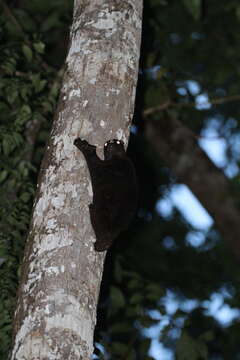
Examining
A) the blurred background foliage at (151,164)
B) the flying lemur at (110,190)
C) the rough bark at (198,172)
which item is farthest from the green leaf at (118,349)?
the flying lemur at (110,190)

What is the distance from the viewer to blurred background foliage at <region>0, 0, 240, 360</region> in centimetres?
351

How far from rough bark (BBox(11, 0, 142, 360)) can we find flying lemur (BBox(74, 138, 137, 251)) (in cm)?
3

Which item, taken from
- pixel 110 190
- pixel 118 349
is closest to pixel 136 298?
pixel 118 349

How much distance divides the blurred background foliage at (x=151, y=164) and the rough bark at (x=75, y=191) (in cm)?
102

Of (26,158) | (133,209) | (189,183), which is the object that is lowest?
(189,183)

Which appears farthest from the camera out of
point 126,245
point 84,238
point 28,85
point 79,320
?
point 126,245

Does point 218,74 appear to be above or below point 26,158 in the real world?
below

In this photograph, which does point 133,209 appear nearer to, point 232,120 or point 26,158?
point 26,158

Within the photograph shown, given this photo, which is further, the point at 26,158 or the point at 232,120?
the point at 232,120

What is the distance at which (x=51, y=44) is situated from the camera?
17.6 feet

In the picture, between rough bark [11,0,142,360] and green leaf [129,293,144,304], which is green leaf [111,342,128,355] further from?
rough bark [11,0,142,360]

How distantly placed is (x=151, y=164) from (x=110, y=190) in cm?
442

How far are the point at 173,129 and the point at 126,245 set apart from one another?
156cm

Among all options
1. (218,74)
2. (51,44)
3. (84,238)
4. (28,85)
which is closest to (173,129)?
(218,74)
